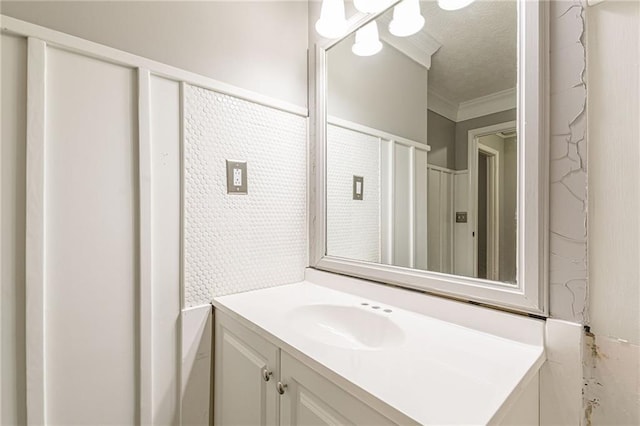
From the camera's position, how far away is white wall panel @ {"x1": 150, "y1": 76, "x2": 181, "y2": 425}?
99 centimetres

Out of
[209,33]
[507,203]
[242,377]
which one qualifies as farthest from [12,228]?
[507,203]

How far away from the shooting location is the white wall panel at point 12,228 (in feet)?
2.50

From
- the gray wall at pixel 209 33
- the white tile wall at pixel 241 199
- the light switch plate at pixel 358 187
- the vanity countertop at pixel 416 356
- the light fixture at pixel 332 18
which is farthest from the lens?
the light switch plate at pixel 358 187

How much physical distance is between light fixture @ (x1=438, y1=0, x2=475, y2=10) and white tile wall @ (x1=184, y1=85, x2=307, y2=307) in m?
0.71

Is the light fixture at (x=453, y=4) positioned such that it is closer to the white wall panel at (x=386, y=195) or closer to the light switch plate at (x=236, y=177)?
the white wall panel at (x=386, y=195)

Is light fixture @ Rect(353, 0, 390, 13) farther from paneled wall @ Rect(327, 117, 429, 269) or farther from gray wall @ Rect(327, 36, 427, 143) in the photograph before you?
paneled wall @ Rect(327, 117, 429, 269)

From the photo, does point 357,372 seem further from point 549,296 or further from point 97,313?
point 97,313

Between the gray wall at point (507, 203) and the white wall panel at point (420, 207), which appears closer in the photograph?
the gray wall at point (507, 203)

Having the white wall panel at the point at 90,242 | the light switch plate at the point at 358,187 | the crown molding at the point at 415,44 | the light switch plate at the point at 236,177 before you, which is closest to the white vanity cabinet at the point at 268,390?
the white wall panel at the point at 90,242

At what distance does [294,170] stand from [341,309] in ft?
2.19

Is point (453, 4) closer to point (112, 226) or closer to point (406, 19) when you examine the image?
point (406, 19)

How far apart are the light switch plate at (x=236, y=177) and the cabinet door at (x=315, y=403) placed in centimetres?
66

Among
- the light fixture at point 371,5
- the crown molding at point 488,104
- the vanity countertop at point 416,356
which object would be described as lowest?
the vanity countertop at point 416,356

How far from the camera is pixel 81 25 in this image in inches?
34.0
